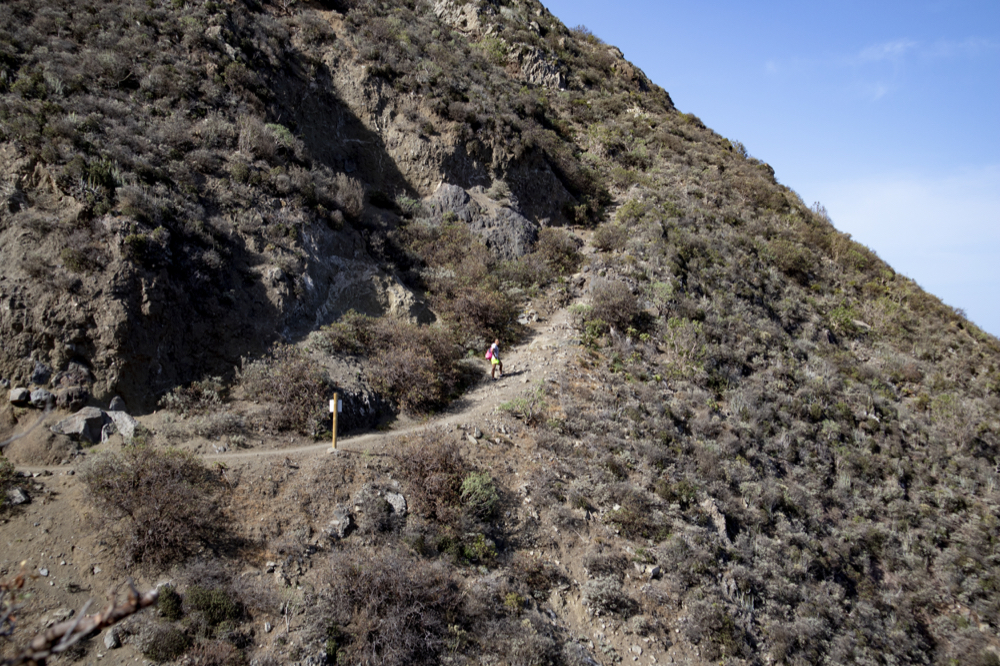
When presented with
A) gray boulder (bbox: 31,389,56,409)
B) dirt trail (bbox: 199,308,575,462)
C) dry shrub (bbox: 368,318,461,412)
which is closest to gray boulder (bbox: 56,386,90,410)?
gray boulder (bbox: 31,389,56,409)

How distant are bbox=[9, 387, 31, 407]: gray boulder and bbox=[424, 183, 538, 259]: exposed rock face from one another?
1381 centimetres

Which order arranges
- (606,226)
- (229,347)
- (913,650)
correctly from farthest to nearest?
1. (606,226)
2. (229,347)
3. (913,650)

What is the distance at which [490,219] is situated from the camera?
71.2 feet

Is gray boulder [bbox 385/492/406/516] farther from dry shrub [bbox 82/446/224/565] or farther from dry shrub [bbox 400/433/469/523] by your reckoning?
dry shrub [bbox 82/446/224/565]

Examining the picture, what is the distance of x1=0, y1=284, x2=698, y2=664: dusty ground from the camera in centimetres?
803

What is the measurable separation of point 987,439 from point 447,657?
19300 millimetres

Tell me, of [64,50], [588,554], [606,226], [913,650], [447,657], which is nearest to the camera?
[447,657]

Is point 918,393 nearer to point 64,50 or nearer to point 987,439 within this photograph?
point 987,439

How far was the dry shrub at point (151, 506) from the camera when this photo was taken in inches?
335

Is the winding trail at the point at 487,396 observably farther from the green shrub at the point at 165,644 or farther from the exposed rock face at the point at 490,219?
the exposed rock face at the point at 490,219

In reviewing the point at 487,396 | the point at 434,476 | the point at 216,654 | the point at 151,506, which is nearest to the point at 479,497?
the point at 434,476

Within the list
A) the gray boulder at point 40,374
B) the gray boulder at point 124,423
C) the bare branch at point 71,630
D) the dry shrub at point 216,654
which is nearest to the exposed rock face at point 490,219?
the gray boulder at point 124,423

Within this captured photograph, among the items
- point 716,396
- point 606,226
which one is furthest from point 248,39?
point 716,396

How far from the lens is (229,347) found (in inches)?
517
